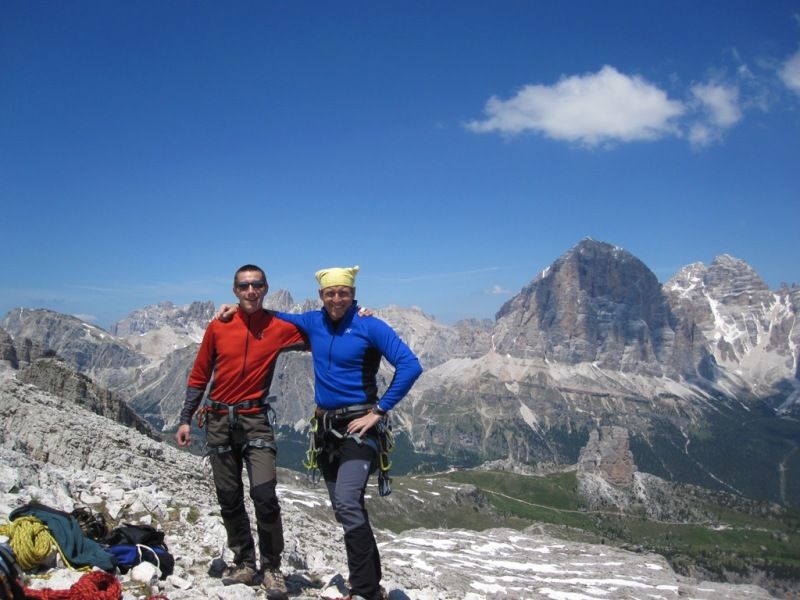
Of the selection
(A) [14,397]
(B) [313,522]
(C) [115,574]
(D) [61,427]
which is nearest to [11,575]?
(C) [115,574]

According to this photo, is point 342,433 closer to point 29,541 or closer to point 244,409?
point 244,409

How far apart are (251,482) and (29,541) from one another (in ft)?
14.5

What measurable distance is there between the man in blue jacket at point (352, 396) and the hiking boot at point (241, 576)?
2.43 m

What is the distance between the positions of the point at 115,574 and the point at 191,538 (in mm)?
4210

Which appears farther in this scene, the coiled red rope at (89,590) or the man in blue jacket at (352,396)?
the man in blue jacket at (352,396)

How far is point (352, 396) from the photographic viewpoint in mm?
11672

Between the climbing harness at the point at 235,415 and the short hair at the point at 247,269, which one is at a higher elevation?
the short hair at the point at 247,269

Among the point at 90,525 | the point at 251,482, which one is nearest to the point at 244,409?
the point at 251,482

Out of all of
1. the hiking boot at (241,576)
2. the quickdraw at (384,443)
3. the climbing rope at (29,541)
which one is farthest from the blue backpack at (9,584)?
the quickdraw at (384,443)

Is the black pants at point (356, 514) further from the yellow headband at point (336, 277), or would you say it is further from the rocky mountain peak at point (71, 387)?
the rocky mountain peak at point (71, 387)

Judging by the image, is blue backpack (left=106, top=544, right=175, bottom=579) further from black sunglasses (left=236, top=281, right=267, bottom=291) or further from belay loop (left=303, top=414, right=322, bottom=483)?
black sunglasses (left=236, top=281, right=267, bottom=291)

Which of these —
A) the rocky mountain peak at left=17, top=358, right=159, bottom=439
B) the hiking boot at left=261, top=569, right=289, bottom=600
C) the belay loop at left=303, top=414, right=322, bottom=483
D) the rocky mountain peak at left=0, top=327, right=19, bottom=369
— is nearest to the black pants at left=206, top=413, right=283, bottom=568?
the hiking boot at left=261, top=569, right=289, bottom=600

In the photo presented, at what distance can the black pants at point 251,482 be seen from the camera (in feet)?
39.7

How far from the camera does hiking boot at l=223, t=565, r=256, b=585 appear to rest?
12.2m
